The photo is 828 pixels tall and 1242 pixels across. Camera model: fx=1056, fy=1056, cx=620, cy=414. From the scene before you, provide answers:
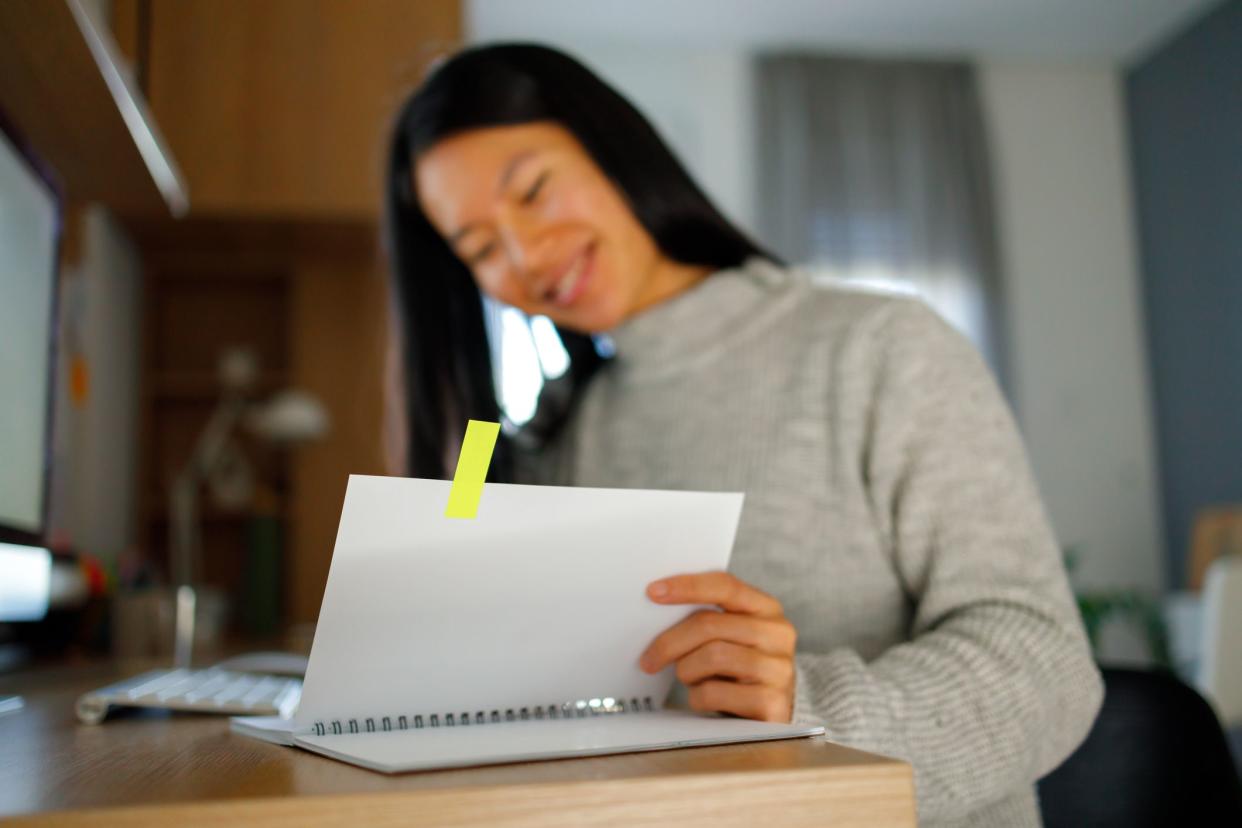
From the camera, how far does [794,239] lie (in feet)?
13.6

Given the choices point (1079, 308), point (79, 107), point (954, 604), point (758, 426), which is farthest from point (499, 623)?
point (1079, 308)

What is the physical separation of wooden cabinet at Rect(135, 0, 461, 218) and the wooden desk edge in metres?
2.25

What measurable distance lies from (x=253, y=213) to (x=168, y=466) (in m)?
0.88

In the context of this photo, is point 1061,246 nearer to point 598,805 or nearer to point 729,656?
point 729,656

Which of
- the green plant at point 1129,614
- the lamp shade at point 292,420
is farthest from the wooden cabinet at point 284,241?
the green plant at point 1129,614

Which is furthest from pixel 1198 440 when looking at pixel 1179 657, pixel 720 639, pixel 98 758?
pixel 98 758

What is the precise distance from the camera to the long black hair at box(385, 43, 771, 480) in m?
1.04

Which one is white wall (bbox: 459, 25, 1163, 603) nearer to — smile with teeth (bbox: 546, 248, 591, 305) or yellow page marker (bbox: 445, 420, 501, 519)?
smile with teeth (bbox: 546, 248, 591, 305)

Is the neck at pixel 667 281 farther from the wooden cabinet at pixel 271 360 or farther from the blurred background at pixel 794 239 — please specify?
the wooden cabinet at pixel 271 360

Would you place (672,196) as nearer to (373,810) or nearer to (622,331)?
(622,331)

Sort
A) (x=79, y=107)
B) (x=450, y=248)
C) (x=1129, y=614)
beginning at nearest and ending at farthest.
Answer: (x=79, y=107) < (x=450, y=248) < (x=1129, y=614)

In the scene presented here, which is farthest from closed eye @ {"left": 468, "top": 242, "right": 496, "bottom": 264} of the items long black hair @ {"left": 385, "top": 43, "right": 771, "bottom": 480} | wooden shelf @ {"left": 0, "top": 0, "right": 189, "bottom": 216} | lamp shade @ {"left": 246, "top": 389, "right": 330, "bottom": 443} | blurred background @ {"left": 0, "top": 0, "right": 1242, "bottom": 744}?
lamp shade @ {"left": 246, "top": 389, "right": 330, "bottom": 443}

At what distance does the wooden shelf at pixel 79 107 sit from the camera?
825mm

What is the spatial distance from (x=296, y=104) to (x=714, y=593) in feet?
7.63
